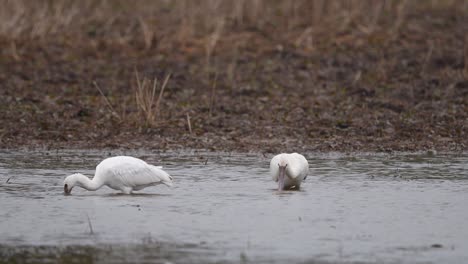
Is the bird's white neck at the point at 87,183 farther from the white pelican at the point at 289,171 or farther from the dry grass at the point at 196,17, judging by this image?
the dry grass at the point at 196,17

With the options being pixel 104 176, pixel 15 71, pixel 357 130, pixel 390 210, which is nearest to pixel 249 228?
pixel 390 210

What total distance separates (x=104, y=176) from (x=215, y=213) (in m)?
1.65

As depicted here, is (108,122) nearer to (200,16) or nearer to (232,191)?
(232,191)

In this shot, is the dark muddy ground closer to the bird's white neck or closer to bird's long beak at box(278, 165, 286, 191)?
bird's long beak at box(278, 165, 286, 191)

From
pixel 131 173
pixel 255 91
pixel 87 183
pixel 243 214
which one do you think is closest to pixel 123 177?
pixel 131 173

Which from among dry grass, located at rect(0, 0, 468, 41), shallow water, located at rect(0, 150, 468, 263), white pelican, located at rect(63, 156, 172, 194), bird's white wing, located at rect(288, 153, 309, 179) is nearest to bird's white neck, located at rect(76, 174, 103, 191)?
white pelican, located at rect(63, 156, 172, 194)

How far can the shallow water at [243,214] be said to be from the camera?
792cm

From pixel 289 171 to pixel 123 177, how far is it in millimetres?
1721

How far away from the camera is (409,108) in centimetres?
1683

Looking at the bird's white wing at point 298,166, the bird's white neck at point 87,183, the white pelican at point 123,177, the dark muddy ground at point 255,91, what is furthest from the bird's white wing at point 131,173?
the dark muddy ground at point 255,91

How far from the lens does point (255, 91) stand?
59.4 feet

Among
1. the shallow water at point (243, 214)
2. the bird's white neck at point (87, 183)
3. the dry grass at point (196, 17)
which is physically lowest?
the shallow water at point (243, 214)

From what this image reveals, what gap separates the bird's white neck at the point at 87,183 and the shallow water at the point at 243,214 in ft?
0.38

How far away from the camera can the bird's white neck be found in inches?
420
